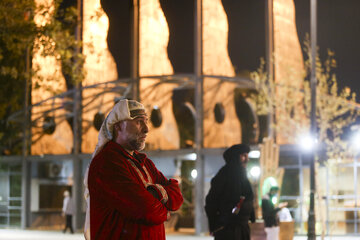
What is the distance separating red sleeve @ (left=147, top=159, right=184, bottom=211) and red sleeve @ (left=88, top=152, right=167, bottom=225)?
16 centimetres

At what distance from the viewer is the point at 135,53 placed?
104ft

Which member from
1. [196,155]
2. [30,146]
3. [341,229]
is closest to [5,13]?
[196,155]

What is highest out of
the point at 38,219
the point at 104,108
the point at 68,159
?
the point at 104,108

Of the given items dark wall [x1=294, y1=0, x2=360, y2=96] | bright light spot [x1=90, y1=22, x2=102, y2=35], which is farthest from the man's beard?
bright light spot [x1=90, y1=22, x2=102, y2=35]

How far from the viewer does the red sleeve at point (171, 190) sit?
13.4 ft

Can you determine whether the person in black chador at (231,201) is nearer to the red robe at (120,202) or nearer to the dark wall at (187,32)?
the red robe at (120,202)

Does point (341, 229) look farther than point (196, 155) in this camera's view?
No

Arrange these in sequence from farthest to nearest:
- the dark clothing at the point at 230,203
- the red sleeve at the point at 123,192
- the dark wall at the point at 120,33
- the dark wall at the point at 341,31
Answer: the dark wall at the point at 120,33, the dark wall at the point at 341,31, the dark clothing at the point at 230,203, the red sleeve at the point at 123,192

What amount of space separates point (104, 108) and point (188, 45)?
5105mm

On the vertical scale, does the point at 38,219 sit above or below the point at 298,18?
below

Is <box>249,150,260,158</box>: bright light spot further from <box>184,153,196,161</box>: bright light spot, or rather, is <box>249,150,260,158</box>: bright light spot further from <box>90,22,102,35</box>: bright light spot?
<box>90,22,102,35</box>: bright light spot

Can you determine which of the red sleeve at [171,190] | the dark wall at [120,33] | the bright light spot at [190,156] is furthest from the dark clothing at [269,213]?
the dark wall at [120,33]

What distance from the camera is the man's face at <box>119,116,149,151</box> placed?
13.5ft

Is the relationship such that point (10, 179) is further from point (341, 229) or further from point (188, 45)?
point (341, 229)
